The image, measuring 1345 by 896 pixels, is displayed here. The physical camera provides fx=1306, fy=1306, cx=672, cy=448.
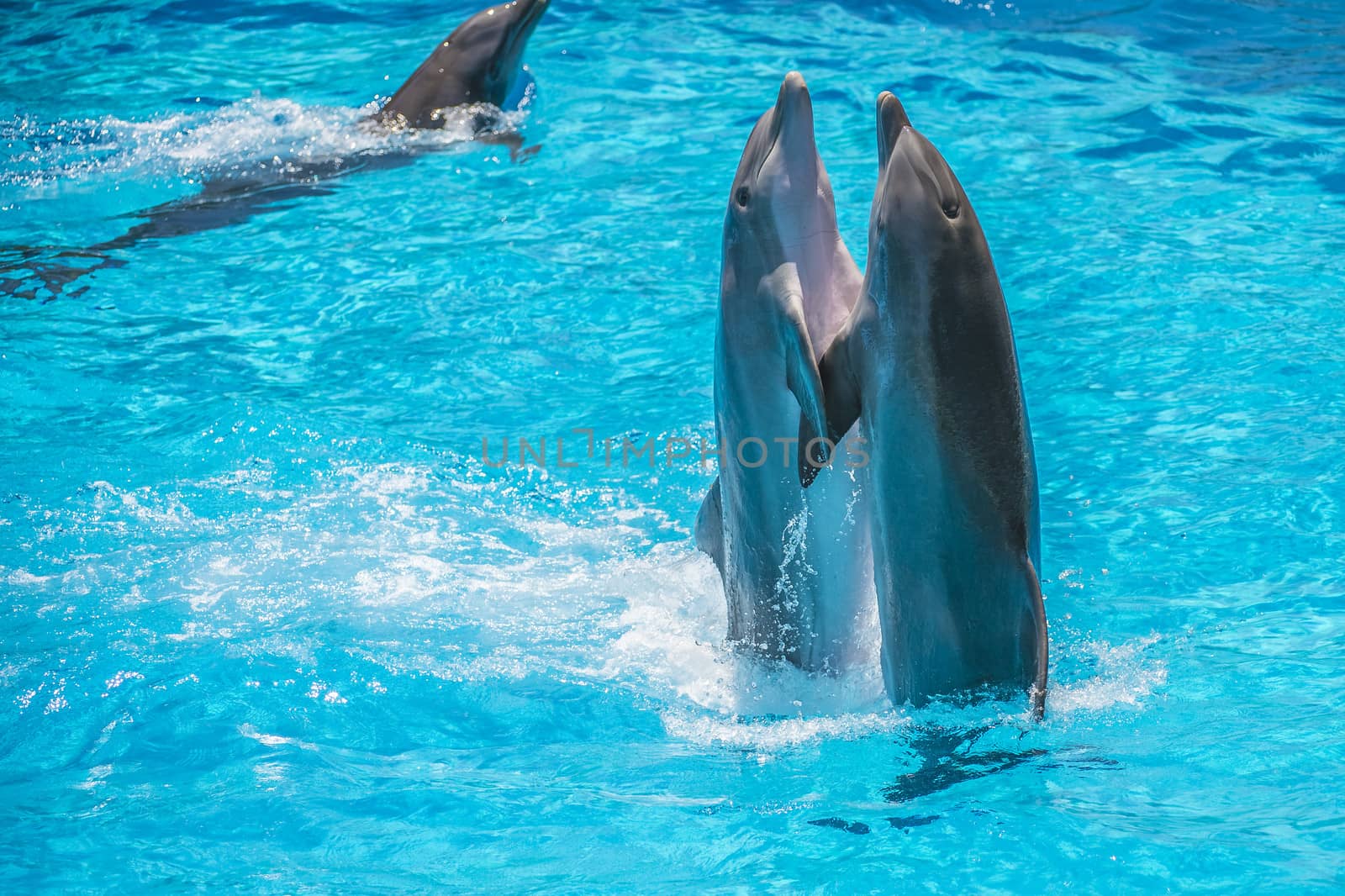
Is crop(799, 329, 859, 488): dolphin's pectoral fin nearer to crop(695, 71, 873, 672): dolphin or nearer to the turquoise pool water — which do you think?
crop(695, 71, 873, 672): dolphin

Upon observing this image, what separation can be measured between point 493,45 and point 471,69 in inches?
12.7

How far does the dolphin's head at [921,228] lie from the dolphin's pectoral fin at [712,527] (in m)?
1.31

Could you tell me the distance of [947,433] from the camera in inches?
166

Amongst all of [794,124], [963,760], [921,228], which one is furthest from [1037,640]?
[794,124]

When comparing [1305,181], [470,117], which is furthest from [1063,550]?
[470,117]

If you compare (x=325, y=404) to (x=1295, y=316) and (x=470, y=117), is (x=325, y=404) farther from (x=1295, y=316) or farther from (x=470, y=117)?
(x=1295, y=316)

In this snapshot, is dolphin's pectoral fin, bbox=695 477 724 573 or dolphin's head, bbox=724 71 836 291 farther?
dolphin's pectoral fin, bbox=695 477 724 573

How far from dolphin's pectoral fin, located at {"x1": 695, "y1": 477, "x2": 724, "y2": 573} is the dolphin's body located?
583cm

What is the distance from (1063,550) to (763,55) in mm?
9133

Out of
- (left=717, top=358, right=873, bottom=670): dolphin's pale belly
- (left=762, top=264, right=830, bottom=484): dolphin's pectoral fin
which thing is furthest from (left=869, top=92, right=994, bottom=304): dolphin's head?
(left=717, top=358, right=873, bottom=670): dolphin's pale belly

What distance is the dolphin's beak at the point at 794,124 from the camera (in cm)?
471

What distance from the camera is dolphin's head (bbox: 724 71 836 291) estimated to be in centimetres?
473

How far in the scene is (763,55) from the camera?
1390cm

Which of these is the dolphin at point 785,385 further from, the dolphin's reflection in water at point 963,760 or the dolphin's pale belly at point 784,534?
the dolphin's reflection in water at point 963,760
